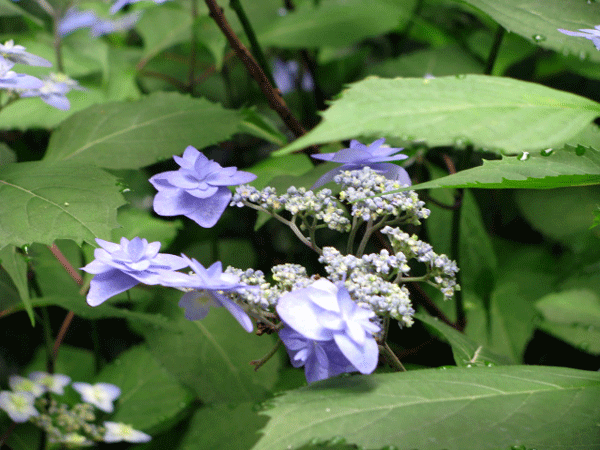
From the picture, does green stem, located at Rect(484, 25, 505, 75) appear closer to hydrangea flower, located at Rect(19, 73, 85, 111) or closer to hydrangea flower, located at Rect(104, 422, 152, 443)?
hydrangea flower, located at Rect(19, 73, 85, 111)

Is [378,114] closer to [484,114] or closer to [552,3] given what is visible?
[484,114]

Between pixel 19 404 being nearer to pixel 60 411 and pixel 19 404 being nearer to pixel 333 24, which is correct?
pixel 60 411

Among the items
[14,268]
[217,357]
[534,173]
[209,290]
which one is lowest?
[217,357]

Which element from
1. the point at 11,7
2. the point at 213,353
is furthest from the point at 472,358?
the point at 11,7

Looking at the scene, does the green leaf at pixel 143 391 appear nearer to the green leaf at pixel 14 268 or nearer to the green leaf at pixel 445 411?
the green leaf at pixel 14 268

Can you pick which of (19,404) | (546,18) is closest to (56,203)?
(19,404)

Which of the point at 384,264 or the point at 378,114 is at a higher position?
the point at 378,114
